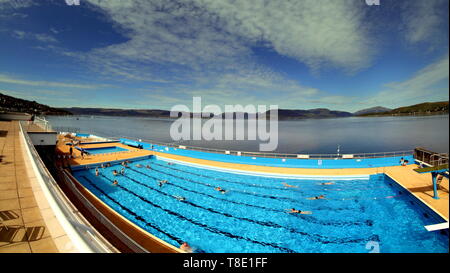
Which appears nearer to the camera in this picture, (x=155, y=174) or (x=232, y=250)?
(x=232, y=250)

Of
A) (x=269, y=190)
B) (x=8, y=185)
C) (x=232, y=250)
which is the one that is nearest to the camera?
(x=8, y=185)

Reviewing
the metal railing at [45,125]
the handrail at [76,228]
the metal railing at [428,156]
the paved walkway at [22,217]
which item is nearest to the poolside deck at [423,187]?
the metal railing at [428,156]

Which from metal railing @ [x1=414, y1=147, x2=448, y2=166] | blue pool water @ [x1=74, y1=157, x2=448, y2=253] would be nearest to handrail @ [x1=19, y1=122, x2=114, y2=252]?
blue pool water @ [x1=74, y1=157, x2=448, y2=253]

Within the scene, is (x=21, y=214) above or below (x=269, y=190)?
above

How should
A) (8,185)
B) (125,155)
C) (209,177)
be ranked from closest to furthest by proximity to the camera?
1. (8,185)
2. (209,177)
3. (125,155)

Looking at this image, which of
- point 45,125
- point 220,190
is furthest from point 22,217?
point 45,125

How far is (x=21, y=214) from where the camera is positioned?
395 cm

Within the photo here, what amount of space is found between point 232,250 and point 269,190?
5.72m

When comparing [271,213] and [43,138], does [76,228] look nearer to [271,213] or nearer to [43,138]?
[271,213]

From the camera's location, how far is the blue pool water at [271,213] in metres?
7.12

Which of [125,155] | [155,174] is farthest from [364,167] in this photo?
[125,155]
